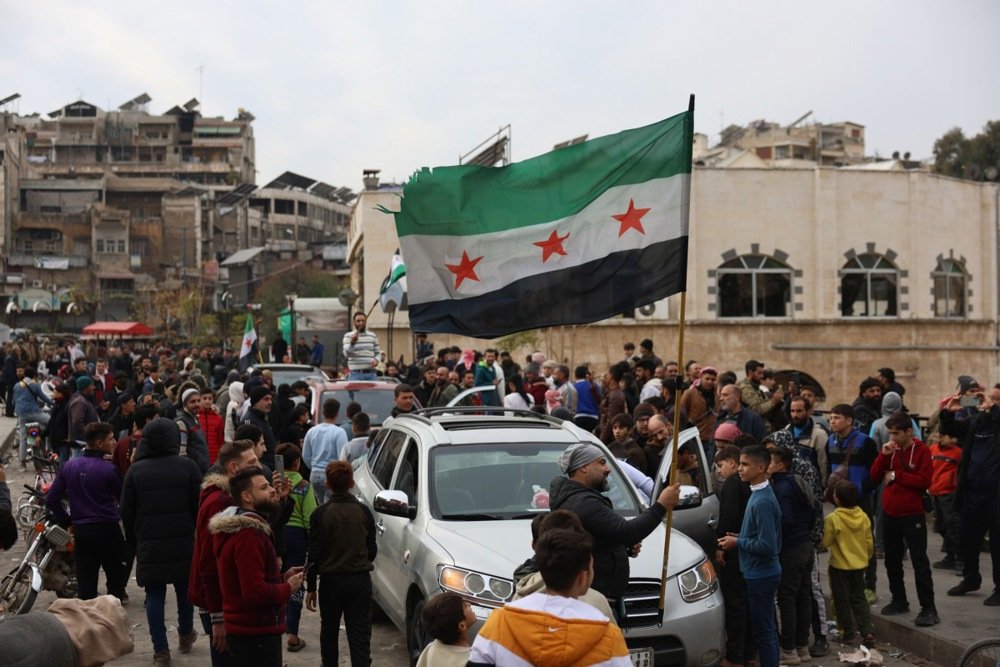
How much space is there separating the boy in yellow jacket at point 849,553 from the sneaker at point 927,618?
1.38 feet

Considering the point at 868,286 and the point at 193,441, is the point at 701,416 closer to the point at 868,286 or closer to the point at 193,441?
the point at 193,441

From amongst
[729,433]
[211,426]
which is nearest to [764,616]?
[729,433]

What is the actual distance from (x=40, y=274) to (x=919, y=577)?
95.8 m

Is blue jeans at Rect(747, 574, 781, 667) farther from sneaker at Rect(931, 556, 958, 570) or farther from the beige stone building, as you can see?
the beige stone building

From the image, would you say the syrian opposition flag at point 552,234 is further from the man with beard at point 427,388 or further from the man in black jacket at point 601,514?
the man with beard at point 427,388

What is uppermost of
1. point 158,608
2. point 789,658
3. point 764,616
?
point 764,616

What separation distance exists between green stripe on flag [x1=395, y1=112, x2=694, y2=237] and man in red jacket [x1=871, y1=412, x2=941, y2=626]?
3.63 m

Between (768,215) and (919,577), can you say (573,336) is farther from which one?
(919,577)

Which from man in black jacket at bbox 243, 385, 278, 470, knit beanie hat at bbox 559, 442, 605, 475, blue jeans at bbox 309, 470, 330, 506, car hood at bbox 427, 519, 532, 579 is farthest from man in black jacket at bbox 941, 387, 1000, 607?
man in black jacket at bbox 243, 385, 278, 470

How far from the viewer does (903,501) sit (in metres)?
9.55

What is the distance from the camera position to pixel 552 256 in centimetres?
823

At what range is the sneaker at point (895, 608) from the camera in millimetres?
9698

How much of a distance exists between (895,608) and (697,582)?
3.26m

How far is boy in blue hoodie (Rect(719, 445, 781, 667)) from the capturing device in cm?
754
